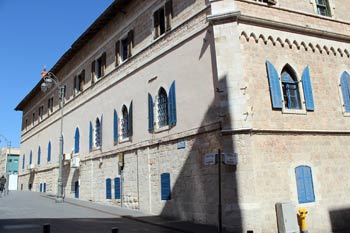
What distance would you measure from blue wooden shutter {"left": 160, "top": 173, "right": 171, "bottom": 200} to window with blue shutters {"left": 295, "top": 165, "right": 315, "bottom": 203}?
16.1 feet

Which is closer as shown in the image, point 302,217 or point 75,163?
point 302,217

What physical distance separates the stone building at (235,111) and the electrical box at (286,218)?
27cm

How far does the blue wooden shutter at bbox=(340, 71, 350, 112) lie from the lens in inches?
505

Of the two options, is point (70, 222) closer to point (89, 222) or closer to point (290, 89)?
point (89, 222)

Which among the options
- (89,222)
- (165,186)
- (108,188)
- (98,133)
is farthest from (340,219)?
(98,133)

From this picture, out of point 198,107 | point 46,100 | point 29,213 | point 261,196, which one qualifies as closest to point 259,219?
point 261,196

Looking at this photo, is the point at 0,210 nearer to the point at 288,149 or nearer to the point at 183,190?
the point at 183,190

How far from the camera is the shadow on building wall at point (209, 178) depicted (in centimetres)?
1007

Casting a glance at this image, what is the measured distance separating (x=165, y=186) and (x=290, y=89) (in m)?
6.23

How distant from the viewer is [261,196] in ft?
33.1

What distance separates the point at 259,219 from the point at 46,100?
2485 centimetres

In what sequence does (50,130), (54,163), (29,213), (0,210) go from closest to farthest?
1. (29,213)
2. (0,210)
3. (54,163)
4. (50,130)

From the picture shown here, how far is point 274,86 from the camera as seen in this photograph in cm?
1126

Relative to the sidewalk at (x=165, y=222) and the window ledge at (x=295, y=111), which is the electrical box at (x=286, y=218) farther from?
the window ledge at (x=295, y=111)
